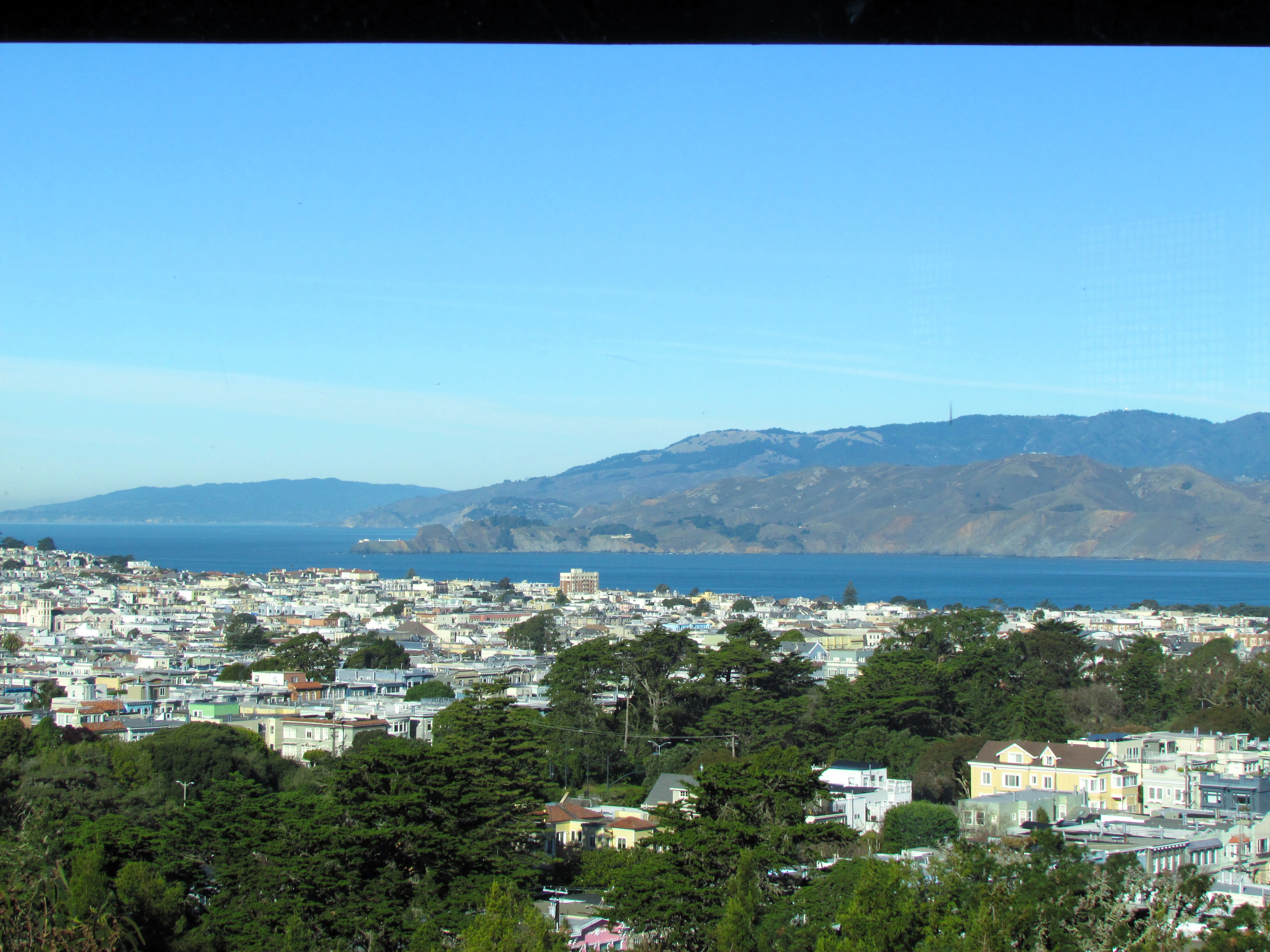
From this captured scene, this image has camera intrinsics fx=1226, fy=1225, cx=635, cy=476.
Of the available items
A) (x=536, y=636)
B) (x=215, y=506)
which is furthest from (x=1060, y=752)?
(x=215, y=506)

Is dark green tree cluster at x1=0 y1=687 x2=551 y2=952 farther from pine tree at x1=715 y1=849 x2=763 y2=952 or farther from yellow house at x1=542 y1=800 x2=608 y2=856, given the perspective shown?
pine tree at x1=715 y1=849 x2=763 y2=952

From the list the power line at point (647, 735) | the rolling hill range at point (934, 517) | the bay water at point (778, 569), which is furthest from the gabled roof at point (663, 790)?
the rolling hill range at point (934, 517)

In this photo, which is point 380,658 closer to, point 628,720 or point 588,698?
point 588,698

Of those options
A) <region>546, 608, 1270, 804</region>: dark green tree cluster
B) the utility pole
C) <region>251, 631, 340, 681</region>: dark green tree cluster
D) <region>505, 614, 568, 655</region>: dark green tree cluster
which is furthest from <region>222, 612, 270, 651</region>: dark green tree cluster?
the utility pole

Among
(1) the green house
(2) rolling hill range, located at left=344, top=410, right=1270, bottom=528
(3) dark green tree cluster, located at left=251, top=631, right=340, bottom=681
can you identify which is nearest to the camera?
(1) the green house

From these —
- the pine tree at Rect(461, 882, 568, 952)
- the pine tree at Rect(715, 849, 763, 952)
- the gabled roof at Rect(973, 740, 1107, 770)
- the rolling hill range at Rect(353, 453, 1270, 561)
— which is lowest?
the gabled roof at Rect(973, 740, 1107, 770)

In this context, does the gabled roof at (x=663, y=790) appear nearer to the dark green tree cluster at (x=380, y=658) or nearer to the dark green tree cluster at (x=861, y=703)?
the dark green tree cluster at (x=861, y=703)

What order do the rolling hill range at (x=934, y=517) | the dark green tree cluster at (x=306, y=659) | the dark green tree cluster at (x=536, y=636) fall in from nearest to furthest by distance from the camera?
the dark green tree cluster at (x=306, y=659)
the dark green tree cluster at (x=536, y=636)
the rolling hill range at (x=934, y=517)
